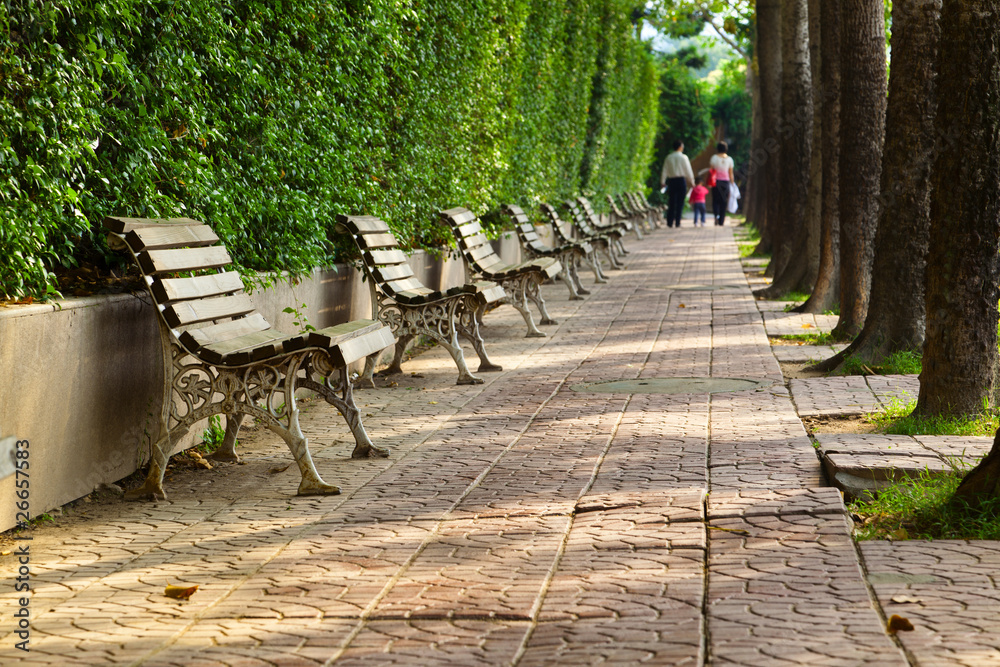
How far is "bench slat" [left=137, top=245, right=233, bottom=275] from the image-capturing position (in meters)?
5.08

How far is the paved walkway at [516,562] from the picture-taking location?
10.7ft

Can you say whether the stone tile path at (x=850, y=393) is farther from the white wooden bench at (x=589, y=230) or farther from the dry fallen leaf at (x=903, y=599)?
the white wooden bench at (x=589, y=230)

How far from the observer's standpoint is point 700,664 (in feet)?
9.96

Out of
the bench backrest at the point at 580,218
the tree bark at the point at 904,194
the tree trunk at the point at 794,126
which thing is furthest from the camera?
the bench backrest at the point at 580,218

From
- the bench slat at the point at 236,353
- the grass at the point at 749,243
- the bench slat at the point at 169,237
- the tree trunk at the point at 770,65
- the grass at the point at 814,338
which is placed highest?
the tree trunk at the point at 770,65

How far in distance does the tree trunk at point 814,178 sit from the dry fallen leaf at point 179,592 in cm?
1053

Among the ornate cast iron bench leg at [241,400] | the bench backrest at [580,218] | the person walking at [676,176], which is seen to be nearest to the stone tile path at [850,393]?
the ornate cast iron bench leg at [241,400]

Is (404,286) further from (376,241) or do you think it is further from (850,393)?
(850,393)

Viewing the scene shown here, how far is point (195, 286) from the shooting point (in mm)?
5438

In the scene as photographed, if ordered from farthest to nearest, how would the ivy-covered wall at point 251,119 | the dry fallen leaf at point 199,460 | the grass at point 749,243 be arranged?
the grass at point 749,243 → the dry fallen leaf at point 199,460 → the ivy-covered wall at point 251,119

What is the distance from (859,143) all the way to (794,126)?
19.4 ft

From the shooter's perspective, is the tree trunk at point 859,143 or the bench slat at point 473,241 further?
the bench slat at point 473,241

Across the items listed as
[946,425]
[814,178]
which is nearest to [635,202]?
[814,178]

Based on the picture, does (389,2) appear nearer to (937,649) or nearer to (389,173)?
(389,173)
